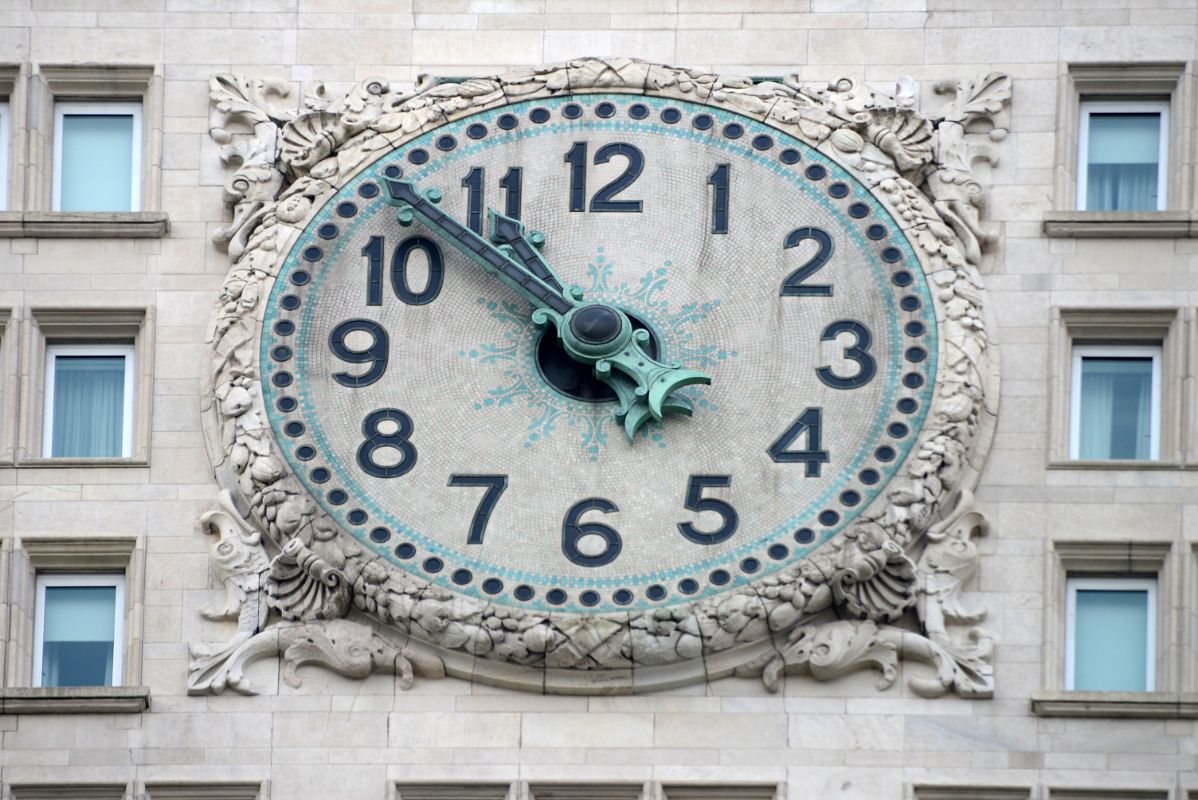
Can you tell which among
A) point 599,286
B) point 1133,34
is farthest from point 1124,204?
point 599,286

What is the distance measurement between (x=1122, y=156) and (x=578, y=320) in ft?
15.6

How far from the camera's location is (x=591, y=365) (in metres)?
45.7

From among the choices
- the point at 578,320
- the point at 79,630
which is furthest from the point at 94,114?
the point at 578,320

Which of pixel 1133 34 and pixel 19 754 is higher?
pixel 1133 34

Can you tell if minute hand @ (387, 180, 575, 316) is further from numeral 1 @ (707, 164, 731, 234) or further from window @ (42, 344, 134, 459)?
window @ (42, 344, 134, 459)

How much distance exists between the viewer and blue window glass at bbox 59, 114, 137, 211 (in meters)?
47.0

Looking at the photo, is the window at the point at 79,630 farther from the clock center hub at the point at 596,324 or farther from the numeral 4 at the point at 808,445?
the numeral 4 at the point at 808,445

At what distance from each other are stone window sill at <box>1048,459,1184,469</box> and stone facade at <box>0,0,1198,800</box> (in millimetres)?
24

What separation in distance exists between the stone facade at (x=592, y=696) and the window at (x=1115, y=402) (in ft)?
0.80

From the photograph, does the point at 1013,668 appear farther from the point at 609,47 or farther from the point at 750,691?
the point at 609,47

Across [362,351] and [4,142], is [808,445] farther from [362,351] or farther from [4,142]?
[4,142]

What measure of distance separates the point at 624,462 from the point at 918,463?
7.62ft

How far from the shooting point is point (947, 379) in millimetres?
45562

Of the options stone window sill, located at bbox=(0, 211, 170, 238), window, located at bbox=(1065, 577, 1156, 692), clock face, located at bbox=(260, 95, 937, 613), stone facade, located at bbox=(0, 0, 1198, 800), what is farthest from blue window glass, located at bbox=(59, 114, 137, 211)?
window, located at bbox=(1065, 577, 1156, 692)
